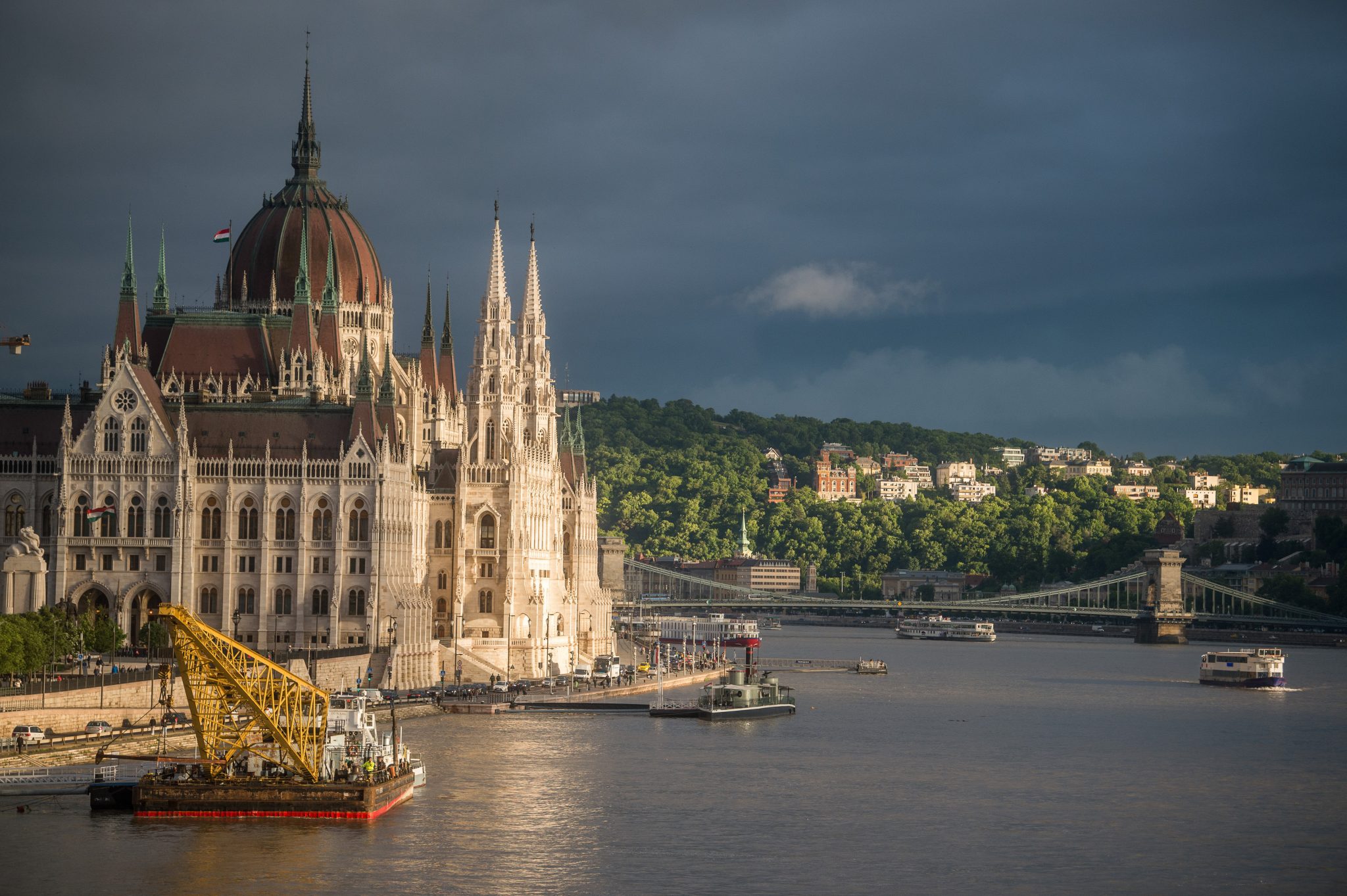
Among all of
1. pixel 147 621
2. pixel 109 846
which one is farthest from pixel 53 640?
pixel 109 846

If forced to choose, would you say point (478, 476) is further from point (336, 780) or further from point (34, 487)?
point (336, 780)

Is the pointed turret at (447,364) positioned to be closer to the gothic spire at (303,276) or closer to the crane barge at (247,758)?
the gothic spire at (303,276)

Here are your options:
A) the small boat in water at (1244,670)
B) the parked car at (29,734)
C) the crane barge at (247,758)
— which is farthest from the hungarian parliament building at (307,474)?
the small boat in water at (1244,670)

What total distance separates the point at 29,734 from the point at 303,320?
56.9 metres

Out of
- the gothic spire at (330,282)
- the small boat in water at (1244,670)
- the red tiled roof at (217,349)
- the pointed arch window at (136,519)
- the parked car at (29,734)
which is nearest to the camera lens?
the parked car at (29,734)

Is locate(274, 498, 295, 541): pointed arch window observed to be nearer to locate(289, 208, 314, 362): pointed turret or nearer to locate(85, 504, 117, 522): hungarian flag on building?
locate(85, 504, 117, 522): hungarian flag on building

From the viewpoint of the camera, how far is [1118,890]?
73312 millimetres

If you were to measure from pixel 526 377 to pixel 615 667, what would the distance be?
771 inches

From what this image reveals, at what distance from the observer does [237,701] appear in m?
80.2

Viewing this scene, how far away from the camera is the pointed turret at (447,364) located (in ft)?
532

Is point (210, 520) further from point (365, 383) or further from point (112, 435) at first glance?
point (365, 383)

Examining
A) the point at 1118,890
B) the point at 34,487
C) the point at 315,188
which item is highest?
the point at 315,188

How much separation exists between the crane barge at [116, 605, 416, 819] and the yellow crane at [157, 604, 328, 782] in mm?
32

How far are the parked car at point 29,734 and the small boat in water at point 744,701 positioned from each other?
A: 152 feet
